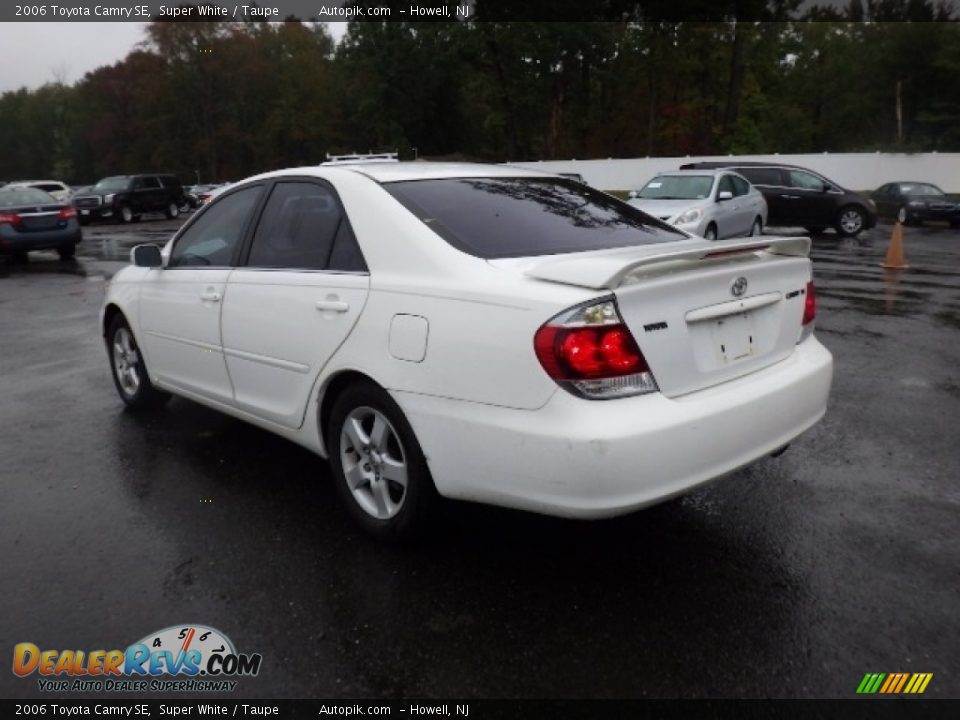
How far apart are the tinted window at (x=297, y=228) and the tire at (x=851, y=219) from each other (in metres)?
18.3

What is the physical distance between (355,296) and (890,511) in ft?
8.60

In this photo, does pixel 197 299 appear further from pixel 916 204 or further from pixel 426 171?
pixel 916 204

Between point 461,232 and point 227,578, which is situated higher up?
point 461,232

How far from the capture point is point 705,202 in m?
13.5

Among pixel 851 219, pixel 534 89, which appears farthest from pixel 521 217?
pixel 534 89

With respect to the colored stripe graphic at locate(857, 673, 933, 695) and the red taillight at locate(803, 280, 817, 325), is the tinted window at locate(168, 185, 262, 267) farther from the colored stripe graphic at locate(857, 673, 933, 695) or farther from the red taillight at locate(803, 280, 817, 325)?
the colored stripe graphic at locate(857, 673, 933, 695)

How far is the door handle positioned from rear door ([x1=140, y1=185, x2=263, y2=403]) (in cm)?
96

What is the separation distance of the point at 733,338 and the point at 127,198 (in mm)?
33167

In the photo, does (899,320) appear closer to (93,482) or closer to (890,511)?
(890,511)

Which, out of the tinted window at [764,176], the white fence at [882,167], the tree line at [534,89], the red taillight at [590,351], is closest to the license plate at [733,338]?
the red taillight at [590,351]

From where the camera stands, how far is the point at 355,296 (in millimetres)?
3471

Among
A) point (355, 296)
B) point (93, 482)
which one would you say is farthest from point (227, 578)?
point (93, 482)

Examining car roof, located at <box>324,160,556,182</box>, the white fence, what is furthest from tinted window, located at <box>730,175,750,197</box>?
the white fence

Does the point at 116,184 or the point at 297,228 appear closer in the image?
the point at 297,228
